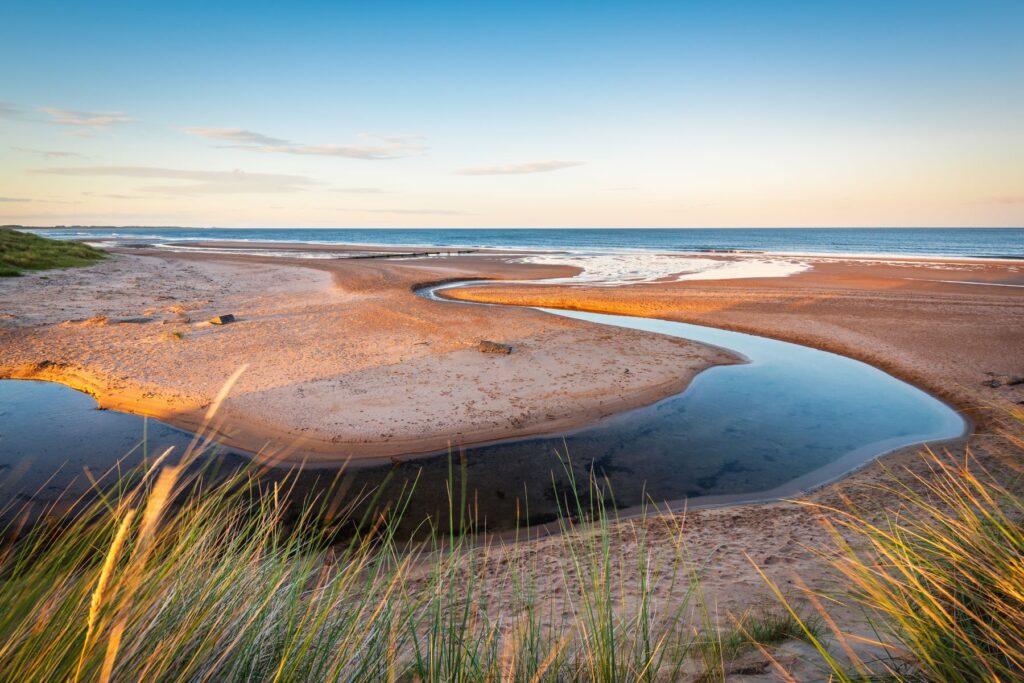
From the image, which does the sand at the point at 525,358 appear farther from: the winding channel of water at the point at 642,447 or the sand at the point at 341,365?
the winding channel of water at the point at 642,447

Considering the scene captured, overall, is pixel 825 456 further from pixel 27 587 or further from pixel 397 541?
pixel 27 587

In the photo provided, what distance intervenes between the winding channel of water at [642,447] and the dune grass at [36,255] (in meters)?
20.9

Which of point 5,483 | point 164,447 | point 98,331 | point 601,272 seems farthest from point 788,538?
point 601,272

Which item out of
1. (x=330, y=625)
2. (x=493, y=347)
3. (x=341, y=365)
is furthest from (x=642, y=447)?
(x=341, y=365)

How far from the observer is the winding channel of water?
683 cm

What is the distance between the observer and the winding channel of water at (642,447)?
22.4 feet

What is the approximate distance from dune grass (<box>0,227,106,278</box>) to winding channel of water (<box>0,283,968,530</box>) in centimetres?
2089

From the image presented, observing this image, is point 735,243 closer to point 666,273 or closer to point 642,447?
point 666,273

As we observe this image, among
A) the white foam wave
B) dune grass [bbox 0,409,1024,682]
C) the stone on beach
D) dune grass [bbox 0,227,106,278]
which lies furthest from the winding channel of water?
dune grass [bbox 0,227,106,278]

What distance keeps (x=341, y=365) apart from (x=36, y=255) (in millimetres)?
28701

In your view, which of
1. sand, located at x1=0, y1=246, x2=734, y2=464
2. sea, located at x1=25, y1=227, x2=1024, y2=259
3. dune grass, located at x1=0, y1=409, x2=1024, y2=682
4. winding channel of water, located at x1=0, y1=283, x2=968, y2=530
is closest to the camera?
dune grass, located at x1=0, y1=409, x2=1024, y2=682

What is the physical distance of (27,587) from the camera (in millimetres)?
1924

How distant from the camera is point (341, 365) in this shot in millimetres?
11797

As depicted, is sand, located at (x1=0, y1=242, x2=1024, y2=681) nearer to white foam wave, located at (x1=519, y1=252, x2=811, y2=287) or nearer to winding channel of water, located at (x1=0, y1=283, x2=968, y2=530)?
winding channel of water, located at (x1=0, y1=283, x2=968, y2=530)
